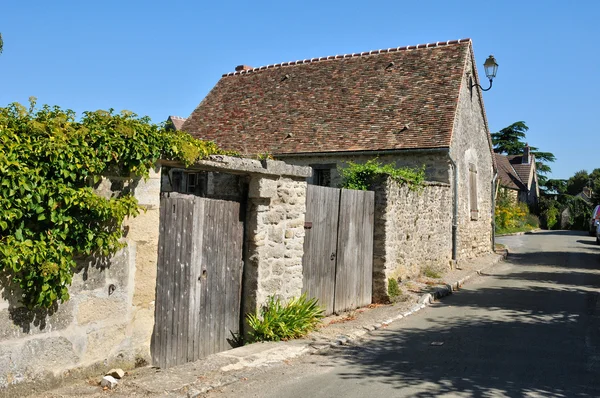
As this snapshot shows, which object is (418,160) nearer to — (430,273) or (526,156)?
(430,273)

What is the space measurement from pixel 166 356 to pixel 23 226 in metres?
2.12

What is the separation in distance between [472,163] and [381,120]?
373 centimetres

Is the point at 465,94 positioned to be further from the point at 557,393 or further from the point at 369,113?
the point at 557,393

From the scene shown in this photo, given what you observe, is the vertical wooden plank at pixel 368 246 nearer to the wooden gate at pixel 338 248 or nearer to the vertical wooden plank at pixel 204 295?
the wooden gate at pixel 338 248

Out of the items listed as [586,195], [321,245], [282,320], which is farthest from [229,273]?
[586,195]

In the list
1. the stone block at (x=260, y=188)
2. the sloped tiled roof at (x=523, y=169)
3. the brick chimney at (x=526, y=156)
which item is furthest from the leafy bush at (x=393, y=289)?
the brick chimney at (x=526, y=156)

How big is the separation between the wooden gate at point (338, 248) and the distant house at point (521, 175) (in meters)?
31.9

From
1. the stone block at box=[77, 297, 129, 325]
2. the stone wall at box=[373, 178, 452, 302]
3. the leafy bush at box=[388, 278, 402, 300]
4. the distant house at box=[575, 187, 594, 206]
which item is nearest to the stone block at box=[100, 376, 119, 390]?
the stone block at box=[77, 297, 129, 325]

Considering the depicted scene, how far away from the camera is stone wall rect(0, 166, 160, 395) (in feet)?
13.6

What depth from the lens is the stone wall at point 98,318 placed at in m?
4.14

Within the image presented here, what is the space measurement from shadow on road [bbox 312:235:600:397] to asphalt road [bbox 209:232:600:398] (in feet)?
0.03

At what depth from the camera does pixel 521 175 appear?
47.6 m

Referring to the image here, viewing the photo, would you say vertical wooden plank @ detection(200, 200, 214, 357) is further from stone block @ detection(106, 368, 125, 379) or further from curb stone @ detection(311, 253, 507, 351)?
curb stone @ detection(311, 253, 507, 351)

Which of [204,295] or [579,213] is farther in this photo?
[579,213]
